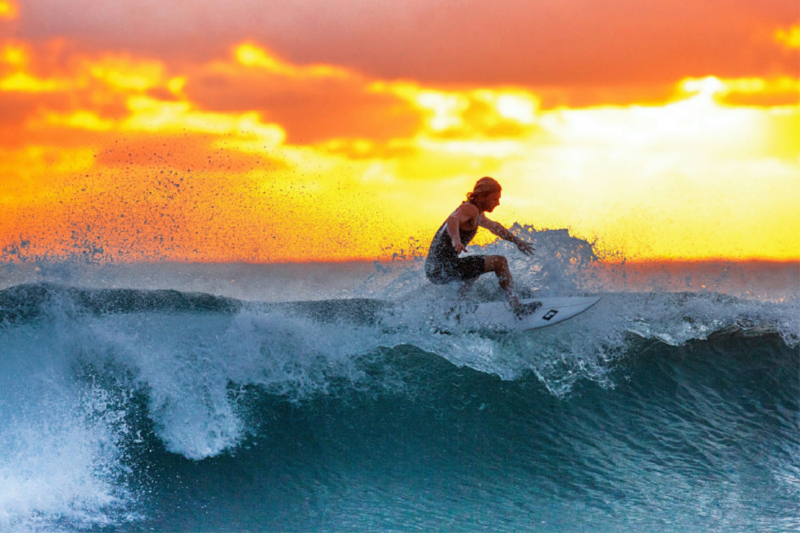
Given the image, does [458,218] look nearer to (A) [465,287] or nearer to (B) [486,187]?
(B) [486,187]

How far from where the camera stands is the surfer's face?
18.0 ft

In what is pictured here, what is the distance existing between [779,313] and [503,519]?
6.28 meters

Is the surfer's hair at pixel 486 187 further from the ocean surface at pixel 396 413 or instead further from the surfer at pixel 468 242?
the ocean surface at pixel 396 413

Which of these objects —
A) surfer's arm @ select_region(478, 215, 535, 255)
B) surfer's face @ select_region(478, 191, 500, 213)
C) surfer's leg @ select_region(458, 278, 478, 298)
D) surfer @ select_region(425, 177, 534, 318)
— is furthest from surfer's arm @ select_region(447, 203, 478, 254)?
surfer's leg @ select_region(458, 278, 478, 298)

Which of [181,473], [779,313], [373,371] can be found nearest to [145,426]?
[181,473]

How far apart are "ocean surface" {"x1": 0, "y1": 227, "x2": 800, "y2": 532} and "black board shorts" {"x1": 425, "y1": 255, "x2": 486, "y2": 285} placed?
40cm

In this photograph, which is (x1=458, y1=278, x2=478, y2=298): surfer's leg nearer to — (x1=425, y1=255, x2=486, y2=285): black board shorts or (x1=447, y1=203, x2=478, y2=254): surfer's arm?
(x1=425, y1=255, x2=486, y2=285): black board shorts

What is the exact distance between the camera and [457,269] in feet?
18.4

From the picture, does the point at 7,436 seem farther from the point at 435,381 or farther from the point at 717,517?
the point at 717,517

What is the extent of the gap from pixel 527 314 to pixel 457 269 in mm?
904

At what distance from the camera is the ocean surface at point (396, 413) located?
4.21 m

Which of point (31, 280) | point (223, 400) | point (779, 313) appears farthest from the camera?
point (779, 313)

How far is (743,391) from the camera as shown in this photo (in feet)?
21.5

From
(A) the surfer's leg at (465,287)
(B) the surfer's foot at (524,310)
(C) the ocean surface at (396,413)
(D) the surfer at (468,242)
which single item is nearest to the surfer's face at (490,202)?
(D) the surfer at (468,242)
